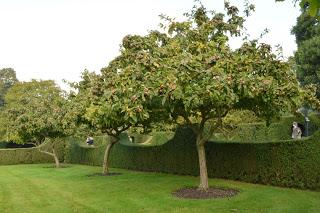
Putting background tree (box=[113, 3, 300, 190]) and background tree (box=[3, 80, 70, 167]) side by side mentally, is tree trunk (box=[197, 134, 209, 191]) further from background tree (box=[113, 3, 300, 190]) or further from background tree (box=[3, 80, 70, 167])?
background tree (box=[3, 80, 70, 167])

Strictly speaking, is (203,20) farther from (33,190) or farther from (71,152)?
(71,152)

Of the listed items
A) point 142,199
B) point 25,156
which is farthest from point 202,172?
point 25,156

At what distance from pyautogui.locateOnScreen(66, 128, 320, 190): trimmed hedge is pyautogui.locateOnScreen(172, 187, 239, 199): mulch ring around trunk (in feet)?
6.09

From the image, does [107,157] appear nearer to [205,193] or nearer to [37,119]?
[37,119]

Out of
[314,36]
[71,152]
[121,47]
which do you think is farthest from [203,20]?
[71,152]

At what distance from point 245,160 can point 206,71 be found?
5.54 meters

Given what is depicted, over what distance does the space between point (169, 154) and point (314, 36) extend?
1548 centimetres

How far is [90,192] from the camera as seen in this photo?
47.5 feet

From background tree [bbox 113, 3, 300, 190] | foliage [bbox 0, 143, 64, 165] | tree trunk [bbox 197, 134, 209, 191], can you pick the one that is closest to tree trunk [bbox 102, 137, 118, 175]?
background tree [bbox 113, 3, 300, 190]

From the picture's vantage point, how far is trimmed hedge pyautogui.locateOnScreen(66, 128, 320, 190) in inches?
510

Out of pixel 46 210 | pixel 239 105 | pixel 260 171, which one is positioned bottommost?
pixel 46 210

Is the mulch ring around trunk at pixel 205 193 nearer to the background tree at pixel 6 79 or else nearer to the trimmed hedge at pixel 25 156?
the trimmed hedge at pixel 25 156

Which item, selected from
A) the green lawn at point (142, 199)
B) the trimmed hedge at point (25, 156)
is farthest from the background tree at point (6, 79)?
the green lawn at point (142, 199)

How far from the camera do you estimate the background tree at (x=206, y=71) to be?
1071cm
